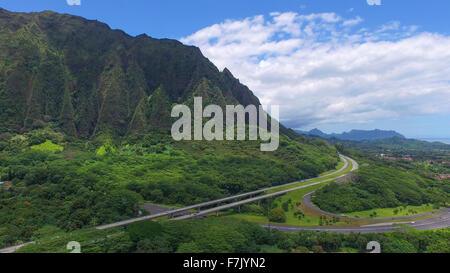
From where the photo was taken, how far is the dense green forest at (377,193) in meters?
60.6

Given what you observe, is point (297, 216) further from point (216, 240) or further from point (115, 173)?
point (115, 173)

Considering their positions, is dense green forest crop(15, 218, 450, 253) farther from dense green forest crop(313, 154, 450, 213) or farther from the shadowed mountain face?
the shadowed mountain face

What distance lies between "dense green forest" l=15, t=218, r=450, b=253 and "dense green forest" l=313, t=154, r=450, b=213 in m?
18.9

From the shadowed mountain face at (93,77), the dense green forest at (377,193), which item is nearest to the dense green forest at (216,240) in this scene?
the dense green forest at (377,193)

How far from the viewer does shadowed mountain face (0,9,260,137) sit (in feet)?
380

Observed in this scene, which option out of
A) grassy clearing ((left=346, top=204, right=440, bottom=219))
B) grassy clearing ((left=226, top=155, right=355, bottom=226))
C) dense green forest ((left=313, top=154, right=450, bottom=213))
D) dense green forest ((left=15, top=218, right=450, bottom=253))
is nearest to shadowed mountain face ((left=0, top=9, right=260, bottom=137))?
grassy clearing ((left=226, top=155, right=355, bottom=226))

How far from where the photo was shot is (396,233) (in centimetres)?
4003

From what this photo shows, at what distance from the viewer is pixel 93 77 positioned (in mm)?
139750

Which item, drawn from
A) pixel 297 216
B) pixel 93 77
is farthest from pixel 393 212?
pixel 93 77

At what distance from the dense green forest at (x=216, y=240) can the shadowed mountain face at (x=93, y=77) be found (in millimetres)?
86164

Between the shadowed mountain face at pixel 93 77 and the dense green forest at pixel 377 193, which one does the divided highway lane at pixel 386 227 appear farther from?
the shadowed mountain face at pixel 93 77

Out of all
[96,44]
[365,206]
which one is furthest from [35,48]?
[365,206]

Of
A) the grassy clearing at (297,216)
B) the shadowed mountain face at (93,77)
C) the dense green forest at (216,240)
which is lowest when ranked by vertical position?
the grassy clearing at (297,216)
